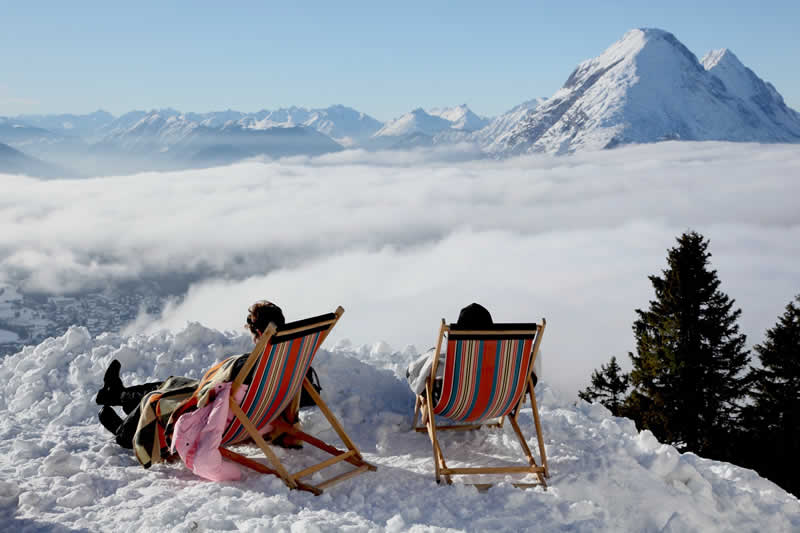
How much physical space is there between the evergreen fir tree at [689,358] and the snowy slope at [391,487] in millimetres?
19491

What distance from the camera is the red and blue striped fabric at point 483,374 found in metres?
4.50

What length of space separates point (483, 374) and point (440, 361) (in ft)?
1.95

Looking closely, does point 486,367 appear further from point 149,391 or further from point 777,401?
point 777,401

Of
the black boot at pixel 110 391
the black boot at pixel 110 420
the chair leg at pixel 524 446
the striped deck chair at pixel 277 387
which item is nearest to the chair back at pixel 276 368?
the striped deck chair at pixel 277 387

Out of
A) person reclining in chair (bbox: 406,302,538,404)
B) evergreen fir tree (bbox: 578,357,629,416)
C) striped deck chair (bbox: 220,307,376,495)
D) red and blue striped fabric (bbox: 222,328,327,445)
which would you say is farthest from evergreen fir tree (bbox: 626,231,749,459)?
red and blue striped fabric (bbox: 222,328,327,445)

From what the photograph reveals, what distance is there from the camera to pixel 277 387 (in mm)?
4371

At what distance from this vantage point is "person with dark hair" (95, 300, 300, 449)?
4.45 metres

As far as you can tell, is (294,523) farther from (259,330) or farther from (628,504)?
(628,504)

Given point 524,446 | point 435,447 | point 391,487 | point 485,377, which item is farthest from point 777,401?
point 391,487

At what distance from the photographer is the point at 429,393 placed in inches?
192

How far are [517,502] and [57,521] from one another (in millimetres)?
2864

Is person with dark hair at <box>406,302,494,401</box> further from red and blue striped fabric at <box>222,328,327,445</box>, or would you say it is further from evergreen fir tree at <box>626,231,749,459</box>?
evergreen fir tree at <box>626,231,749,459</box>

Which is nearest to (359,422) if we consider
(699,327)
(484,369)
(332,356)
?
(332,356)

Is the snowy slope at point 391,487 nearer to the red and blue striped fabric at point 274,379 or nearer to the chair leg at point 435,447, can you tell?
the chair leg at point 435,447
